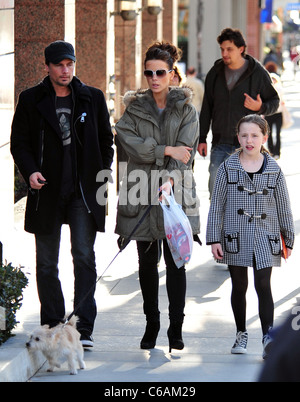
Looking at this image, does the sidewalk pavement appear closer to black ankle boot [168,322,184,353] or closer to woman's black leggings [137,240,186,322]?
black ankle boot [168,322,184,353]

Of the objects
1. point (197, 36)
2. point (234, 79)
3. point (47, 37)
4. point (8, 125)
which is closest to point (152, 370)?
point (234, 79)

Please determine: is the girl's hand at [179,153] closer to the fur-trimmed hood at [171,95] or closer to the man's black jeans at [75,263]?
the fur-trimmed hood at [171,95]

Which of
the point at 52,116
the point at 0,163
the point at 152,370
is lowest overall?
the point at 152,370

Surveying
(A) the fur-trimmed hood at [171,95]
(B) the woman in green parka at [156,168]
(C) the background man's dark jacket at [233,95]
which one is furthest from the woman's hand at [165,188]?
(C) the background man's dark jacket at [233,95]

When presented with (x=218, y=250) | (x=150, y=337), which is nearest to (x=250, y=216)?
(x=218, y=250)

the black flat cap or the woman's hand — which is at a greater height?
the black flat cap

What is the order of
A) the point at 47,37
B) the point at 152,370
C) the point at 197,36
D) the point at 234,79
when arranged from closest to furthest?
the point at 152,370 → the point at 234,79 → the point at 47,37 → the point at 197,36

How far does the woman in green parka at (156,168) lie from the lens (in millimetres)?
5516

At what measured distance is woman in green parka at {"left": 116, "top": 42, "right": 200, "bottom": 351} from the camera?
5516 mm

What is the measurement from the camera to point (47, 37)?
416 inches

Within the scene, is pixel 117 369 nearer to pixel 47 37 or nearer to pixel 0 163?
pixel 0 163

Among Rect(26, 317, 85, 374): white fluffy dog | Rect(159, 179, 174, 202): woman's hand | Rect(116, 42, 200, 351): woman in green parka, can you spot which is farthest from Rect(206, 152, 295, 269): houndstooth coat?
Rect(26, 317, 85, 374): white fluffy dog

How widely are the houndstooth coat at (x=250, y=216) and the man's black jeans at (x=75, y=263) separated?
758mm

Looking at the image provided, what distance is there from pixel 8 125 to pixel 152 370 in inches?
178
